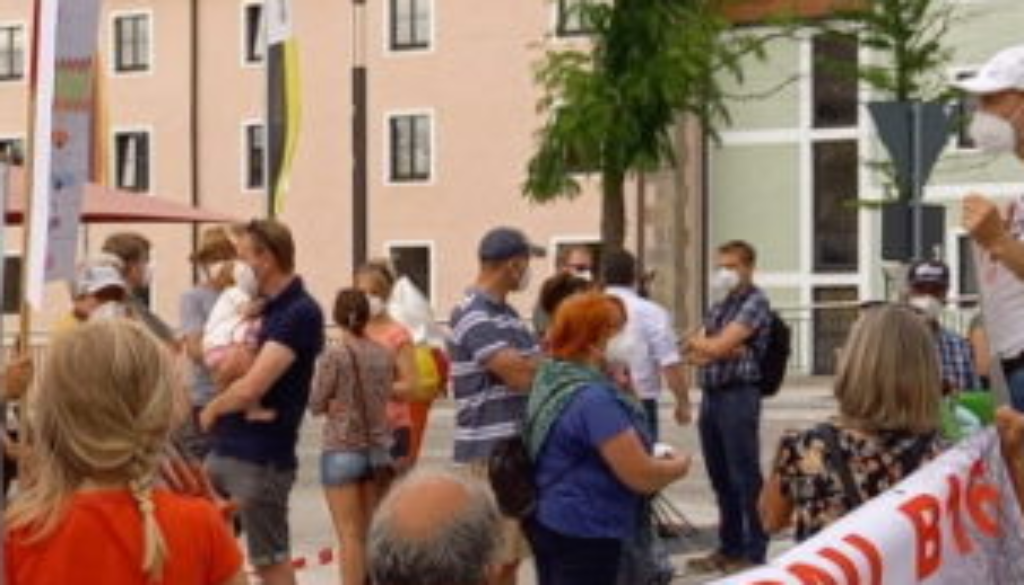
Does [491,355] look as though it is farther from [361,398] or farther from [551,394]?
[361,398]

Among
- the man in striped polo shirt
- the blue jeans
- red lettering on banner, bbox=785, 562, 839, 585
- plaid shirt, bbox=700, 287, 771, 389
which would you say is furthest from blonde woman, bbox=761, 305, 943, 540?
the blue jeans

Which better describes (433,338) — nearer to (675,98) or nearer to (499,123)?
(675,98)

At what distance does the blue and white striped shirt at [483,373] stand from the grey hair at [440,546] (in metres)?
6.11

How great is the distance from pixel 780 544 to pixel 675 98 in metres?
16.5

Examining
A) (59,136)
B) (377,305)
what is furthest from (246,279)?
(59,136)

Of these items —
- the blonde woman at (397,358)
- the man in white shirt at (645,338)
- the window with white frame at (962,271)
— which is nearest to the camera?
the blonde woman at (397,358)

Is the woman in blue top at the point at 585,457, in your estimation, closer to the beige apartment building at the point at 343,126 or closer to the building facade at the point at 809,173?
the building facade at the point at 809,173

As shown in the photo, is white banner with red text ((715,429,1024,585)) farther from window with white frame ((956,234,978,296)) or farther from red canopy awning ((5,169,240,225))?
window with white frame ((956,234,978,296))

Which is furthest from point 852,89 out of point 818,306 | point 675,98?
point 675,98

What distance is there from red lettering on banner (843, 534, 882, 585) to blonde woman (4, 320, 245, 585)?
1340mm

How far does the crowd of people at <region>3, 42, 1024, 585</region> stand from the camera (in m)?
4.82

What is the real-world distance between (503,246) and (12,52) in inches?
1994

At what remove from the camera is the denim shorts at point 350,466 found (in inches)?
463

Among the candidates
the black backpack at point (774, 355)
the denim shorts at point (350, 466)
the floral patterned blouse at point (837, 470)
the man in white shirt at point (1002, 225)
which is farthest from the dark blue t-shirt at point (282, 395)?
the man in white shirt at point (1002, 225)
